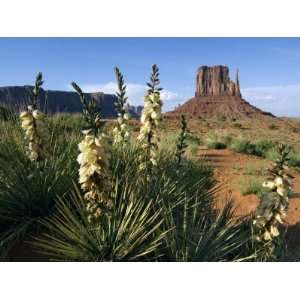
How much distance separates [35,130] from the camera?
A: 3.85 meters

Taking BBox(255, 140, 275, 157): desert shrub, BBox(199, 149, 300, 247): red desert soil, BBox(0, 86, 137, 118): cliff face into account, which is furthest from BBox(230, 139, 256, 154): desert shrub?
BBox(0, 86, 137, 118): cliff face

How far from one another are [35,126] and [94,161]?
3.20 ft

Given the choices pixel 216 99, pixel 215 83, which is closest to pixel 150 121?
pixel 216 99

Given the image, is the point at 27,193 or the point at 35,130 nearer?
the point at 35,130

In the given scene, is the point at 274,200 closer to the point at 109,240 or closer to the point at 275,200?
the point at 275,200

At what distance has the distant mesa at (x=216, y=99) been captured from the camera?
74.6 m

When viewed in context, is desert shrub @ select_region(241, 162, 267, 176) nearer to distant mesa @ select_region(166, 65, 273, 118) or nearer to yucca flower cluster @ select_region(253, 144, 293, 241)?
yucca flower cluster @ select_region(253, 144, 293, 241)

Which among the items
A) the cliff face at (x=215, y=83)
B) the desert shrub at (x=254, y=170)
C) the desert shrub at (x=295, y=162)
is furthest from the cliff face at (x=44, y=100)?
the cliff face at (x=215, y=83)

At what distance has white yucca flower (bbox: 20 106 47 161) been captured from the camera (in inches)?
149

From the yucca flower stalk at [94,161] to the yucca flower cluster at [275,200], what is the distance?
1.13 metres

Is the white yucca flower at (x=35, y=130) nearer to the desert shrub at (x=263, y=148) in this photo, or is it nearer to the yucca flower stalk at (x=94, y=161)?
the yucca flower stalk at (x=94, y=161)
